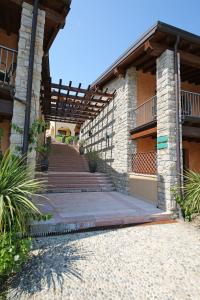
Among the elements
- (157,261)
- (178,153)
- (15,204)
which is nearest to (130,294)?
(157,261)

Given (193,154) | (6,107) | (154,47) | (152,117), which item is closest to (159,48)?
(154,47)

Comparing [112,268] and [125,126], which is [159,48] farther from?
[112,268]

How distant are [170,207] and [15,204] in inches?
196

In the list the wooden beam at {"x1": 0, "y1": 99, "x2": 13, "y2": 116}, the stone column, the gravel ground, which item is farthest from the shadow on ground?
the stone column

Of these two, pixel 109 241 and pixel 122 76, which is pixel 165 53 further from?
pixel 109 241

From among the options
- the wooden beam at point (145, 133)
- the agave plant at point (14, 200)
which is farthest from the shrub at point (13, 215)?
the wooden beam at point (145, 133)

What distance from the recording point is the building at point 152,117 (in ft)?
21.4

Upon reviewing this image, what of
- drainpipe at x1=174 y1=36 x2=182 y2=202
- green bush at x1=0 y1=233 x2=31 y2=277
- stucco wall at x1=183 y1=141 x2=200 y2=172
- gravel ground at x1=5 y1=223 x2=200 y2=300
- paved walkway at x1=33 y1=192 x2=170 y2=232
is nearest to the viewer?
gravel ground at x1=5 y1=223 x2=200 y2=300

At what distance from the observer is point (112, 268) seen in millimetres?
3127

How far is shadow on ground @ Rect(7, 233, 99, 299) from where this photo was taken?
2.63 m

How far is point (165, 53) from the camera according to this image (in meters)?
6.94

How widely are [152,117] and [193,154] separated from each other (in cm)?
396

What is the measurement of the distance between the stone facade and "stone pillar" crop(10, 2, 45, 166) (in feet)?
16.4

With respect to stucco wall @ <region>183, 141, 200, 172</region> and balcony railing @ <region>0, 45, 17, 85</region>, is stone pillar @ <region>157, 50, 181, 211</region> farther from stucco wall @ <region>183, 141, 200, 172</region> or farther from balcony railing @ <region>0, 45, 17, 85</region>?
balcony railing @ <region>0, 45, 17, 85</region>
